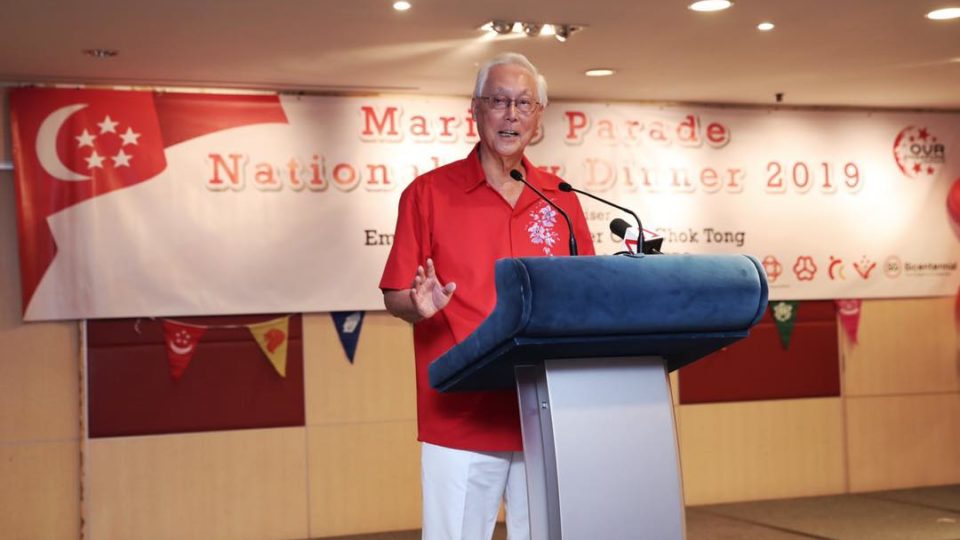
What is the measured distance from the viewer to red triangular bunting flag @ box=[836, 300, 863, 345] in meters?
6.82

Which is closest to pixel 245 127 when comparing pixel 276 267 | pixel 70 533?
pixel 276 267

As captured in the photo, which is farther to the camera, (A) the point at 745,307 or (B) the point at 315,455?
(B) the point at 315,455

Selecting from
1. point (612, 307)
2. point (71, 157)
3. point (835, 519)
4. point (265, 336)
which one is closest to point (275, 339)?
point (265, 336)

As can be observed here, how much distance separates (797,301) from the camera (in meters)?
6.73

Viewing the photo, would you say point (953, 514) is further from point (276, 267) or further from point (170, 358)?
point (170, 358)

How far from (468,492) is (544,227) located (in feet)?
1.89

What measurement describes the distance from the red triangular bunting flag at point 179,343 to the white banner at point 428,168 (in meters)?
0.11

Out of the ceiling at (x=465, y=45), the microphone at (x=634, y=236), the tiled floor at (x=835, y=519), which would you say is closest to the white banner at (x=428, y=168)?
the ceiling at (x=465, y=45)

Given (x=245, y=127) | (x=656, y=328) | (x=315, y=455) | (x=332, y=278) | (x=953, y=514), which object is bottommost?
(x=953, y=514)

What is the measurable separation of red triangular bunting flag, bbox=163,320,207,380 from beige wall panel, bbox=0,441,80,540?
0.61 m

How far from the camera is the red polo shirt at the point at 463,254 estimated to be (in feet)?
7.53

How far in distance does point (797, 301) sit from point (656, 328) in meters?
5.23

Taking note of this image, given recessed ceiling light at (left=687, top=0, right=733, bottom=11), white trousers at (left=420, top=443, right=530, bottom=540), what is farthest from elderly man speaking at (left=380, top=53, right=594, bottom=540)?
recessed ceiling light at (left=687, top=0, right=733, bottom=11)

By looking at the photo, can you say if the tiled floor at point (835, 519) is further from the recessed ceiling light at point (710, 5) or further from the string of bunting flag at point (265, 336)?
the recessed ceiling light at point (710, 5)
